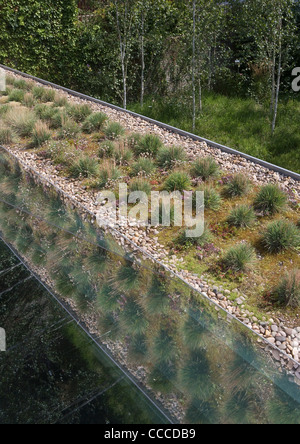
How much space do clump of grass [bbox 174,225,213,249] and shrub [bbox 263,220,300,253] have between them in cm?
66

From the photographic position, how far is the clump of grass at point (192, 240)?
15.0 feet

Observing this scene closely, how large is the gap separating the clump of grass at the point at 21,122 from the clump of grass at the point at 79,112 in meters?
0.73

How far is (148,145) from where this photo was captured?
21.3ft

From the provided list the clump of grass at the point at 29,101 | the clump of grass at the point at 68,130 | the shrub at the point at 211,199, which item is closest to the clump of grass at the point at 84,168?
the clump of grass at the point at 68,130

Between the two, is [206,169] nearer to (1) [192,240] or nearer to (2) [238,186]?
(2) [238,186]

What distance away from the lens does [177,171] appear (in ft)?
18.9

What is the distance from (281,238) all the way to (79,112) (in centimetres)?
493

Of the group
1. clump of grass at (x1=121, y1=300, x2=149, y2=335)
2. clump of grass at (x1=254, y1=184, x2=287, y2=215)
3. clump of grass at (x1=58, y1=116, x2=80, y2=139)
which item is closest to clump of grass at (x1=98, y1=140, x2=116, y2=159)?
clump of grass at (x1=58, y1=116, x2=80, y2=139)

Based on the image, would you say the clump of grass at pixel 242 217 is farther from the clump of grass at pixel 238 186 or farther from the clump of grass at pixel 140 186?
the clump of grass at pixel 140 186

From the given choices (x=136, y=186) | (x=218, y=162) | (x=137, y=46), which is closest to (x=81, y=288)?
(x=136, y=186)

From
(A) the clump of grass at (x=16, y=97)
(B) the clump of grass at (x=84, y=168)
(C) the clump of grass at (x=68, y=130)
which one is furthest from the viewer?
→ (A) the clump of grass at (x=16, y=97)

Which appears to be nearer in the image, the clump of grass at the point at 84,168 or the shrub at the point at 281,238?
the shrub at the point at 281,238
